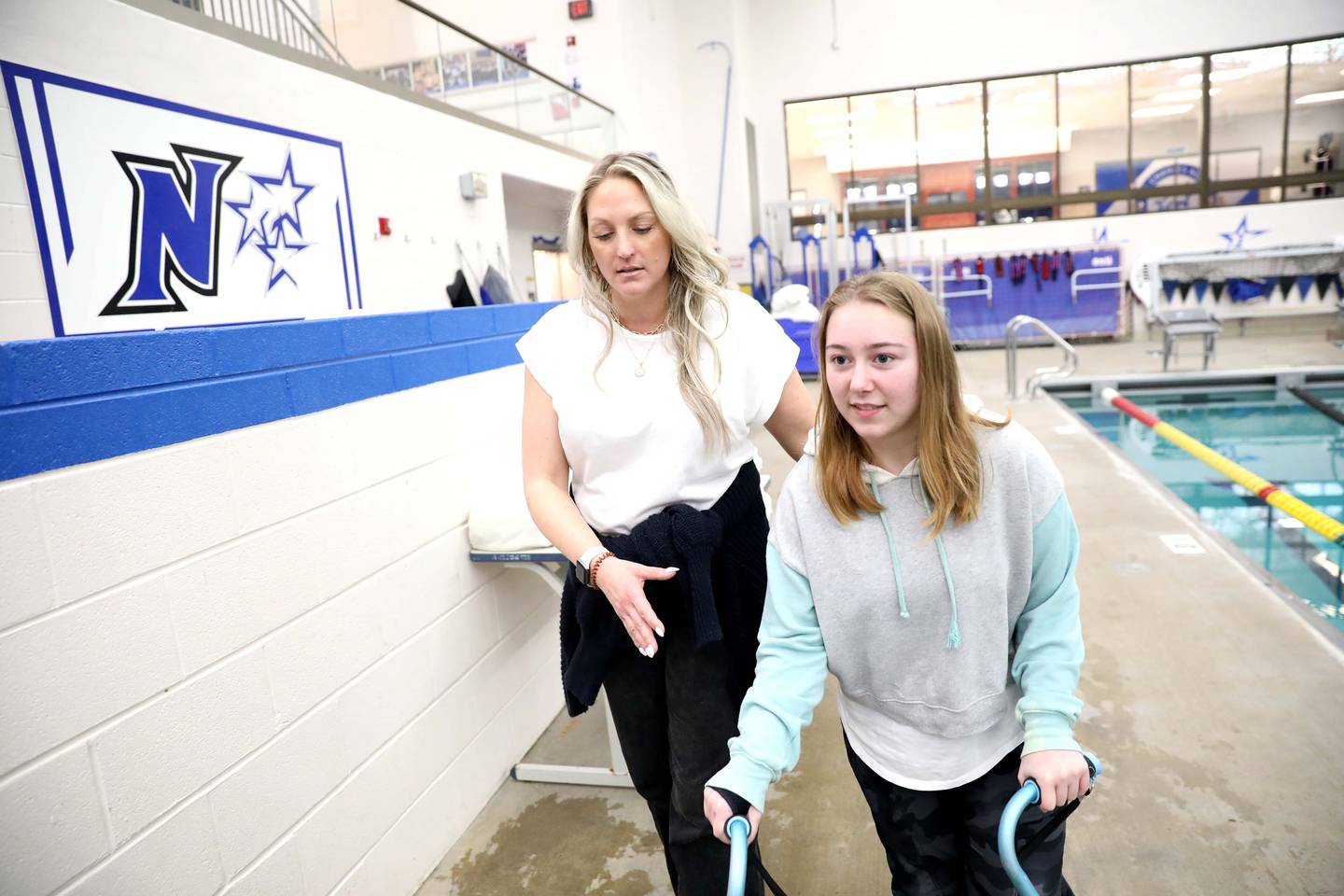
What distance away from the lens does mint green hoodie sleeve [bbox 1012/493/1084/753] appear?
3.77ft

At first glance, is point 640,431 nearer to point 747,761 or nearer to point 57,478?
point 747,761

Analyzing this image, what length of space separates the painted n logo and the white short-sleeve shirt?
9.86ft

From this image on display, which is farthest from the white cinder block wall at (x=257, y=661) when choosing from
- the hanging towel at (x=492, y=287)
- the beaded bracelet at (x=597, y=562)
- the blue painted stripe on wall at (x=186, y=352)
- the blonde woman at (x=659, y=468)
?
the hanging towel at (x=492, y=287)

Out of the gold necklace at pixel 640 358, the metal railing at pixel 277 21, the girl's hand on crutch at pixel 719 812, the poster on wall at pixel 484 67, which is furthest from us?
the poster on wall at pixel 484 67

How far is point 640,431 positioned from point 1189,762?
6.05 ft

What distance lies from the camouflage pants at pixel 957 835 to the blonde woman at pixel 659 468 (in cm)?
31

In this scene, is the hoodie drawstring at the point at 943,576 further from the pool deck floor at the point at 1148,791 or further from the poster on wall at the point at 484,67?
the poster on wall at the point at 484,67

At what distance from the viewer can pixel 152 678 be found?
4.41 ft

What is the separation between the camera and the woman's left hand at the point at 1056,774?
108 centimetres

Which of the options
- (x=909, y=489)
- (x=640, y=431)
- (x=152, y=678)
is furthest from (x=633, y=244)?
(x=152, y=678)

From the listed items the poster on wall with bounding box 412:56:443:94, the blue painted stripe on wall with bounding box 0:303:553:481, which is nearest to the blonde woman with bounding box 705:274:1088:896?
the blue painted stripe on wall with bounding box 0:303:553:481

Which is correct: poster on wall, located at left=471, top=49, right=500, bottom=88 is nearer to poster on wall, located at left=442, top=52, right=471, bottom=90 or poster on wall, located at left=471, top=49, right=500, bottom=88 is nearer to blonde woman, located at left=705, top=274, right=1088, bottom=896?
poster on wall, located at left=442, top=52, right=471, bottom=90

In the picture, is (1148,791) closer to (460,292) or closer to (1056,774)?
(1056,774)

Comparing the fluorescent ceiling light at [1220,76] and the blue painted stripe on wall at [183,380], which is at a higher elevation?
the fluorescent ceiling light at [1220,76]
